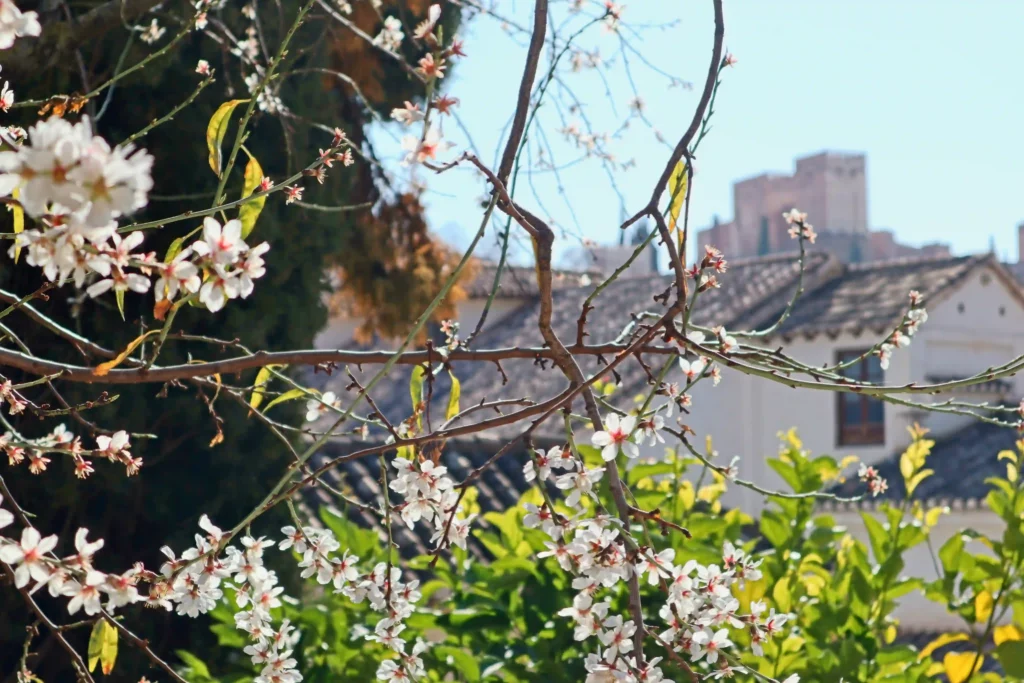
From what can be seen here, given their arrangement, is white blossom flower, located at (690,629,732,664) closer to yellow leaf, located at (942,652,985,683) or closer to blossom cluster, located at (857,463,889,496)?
blossom cluster, located at (857,463,889,496)

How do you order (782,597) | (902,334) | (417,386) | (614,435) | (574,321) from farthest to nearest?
(574,321) < (782,597) < (902,334) < (417,386) < (614,435)

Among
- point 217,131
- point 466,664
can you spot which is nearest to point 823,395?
point 466,664

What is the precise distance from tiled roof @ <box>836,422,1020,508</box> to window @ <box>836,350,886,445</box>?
480 mm

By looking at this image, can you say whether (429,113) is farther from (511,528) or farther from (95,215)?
(511,528)

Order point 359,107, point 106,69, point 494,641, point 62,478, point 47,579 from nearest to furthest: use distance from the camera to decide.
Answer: point 47,579 → point 494,641 → point 62,478 → point 106,69 → point 359,107

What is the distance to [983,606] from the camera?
233cm

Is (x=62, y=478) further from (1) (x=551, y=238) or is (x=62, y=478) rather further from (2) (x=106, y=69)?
(1) (x=551, y=238)

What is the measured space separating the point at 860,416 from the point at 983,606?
1224 cm

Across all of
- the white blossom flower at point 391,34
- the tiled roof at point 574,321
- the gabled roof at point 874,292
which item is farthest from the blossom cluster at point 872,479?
the gabled roof at point 874,292

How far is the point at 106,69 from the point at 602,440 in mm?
2630

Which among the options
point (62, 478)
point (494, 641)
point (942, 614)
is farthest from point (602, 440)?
point (942, 614)

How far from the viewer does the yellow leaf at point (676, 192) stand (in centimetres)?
133

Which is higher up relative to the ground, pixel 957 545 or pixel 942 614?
pixel 957 545

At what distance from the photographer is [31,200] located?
0.74 metres
